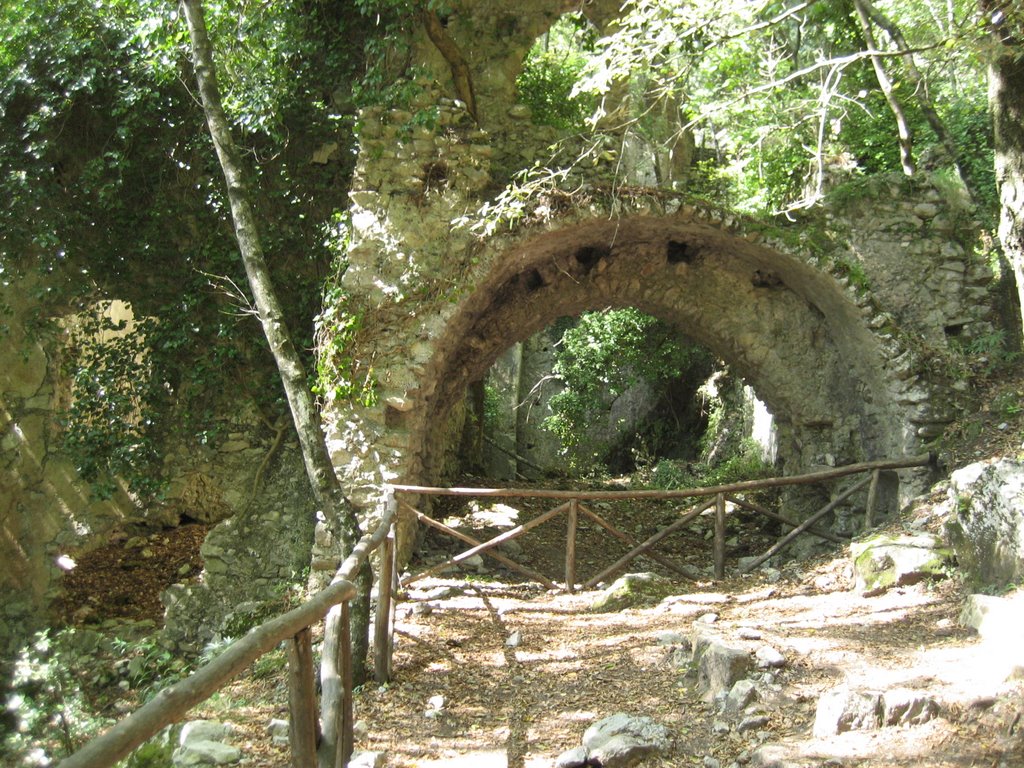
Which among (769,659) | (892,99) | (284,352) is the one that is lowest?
(769,659)

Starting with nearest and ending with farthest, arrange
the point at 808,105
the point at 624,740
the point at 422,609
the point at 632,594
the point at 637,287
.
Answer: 1. the point at 624,740
2. the point at 422,609
3. the point at 632,594
4. the point at 808,105
5. the point at 637,287

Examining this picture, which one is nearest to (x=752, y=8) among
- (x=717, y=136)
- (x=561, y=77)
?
(x=561, y=77)

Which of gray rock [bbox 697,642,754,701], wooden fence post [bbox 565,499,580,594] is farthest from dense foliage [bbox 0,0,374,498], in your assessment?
gray rock [bbox 697,642,754,701]

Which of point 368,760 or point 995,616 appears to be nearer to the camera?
point 368,760

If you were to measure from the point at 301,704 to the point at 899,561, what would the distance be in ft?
13.3

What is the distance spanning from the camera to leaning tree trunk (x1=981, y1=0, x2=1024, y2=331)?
15.7ft

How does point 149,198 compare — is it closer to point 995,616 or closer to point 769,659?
point 769,659

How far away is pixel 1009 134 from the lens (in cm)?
488

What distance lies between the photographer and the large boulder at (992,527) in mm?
4098

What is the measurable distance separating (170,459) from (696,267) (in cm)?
537

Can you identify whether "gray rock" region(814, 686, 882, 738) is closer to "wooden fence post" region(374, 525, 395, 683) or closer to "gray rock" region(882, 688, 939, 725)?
"gray rock" region(882, 688, 939, 725)

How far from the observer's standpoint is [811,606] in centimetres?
511

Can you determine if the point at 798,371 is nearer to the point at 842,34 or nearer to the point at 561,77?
the point at 561,77

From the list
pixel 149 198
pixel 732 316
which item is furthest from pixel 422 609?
pixel 149 198
